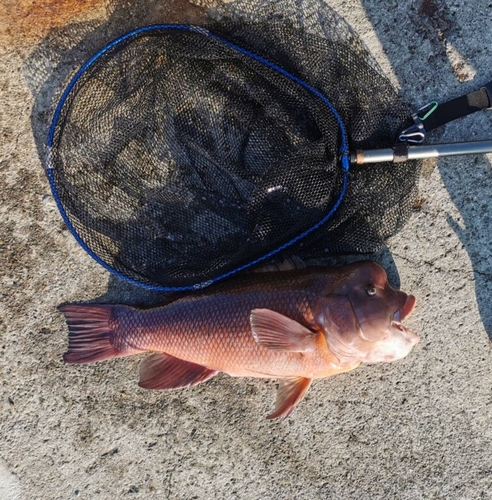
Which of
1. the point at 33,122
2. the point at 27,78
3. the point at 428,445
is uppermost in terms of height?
the point at 27,78

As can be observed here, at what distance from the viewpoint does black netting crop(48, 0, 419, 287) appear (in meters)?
2.29

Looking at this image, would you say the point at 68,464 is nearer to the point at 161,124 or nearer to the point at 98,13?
the point at 161,124

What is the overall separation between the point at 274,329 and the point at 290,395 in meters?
0.43

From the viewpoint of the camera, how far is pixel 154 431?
2.57 meters

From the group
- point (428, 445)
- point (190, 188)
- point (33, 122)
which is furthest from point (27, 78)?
point (428, 445)

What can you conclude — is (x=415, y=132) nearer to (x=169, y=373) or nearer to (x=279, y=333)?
(x=279, y=333)

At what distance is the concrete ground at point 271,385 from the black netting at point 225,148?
0.26 metres

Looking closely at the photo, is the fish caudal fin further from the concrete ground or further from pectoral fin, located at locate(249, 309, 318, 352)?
pectoral fin, located at locate(249, 309, 318, 352)

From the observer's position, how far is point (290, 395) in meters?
2.28

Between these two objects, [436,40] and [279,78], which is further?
[436,40]

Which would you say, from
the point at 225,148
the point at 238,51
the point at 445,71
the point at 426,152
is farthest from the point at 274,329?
the point at 445,71

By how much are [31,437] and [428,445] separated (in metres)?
2.24

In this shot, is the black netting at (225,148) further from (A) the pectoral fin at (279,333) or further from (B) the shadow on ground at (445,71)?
(A) the pectoral fin at (279,333)

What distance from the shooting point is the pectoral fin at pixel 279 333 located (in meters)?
2.08
